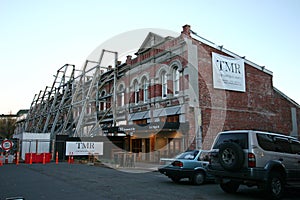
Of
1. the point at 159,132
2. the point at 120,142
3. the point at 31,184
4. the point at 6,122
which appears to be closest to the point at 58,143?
the point at 120,142

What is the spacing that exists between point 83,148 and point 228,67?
1427 cm

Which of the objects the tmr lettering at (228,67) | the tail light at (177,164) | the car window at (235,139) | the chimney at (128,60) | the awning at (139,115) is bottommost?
the tail light at (177,164)

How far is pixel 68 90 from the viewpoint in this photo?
4312 centimetres

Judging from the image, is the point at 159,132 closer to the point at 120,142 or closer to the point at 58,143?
the point at 120,142

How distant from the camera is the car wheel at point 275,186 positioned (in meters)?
8.38

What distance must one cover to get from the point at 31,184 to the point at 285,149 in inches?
367

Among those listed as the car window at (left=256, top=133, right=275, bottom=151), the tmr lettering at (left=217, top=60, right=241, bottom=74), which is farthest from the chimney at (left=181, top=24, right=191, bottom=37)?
the car window at (left=256, top=133, right=275, bottom=151)

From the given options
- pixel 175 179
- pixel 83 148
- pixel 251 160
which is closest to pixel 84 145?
pixel 83 148

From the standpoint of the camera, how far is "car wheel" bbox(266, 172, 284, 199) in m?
8.38

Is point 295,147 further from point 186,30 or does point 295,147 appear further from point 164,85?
point 164,85

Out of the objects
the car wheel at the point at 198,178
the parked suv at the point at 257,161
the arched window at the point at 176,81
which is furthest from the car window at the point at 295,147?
the arched window at the point at 176,81

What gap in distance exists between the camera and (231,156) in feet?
28.5

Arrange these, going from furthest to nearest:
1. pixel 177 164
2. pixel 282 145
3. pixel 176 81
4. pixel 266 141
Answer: pixel 176 81 < pixel 177 164 < pixel 282 145 < pixel 266 141

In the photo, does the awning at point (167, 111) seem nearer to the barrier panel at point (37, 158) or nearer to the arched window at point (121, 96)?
the arched window at point (121, 96)
